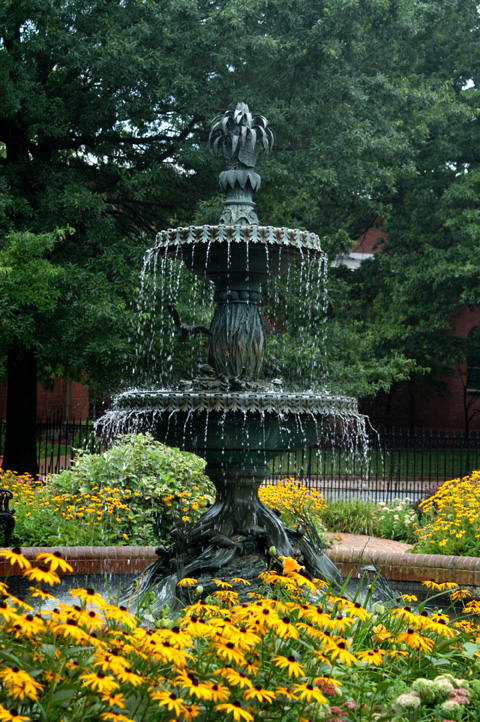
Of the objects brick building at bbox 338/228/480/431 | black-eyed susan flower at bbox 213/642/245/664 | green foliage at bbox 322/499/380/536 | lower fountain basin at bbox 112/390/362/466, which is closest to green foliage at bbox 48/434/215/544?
green foliage at bbox 322/499/380/536

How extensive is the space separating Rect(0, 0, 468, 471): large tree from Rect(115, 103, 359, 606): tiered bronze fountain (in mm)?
6581

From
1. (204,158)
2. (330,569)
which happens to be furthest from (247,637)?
(204,158)

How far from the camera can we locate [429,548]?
28.0ft

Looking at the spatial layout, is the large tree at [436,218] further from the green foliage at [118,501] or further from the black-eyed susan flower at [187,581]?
the black-eyed susan flower at [187,581]

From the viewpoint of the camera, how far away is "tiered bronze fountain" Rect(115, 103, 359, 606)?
18.6 ft

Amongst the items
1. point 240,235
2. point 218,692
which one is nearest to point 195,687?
point 218,692

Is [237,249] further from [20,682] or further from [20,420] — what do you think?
[20,420]

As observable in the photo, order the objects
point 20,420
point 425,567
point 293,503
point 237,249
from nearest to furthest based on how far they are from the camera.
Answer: point 237,249, point 425,567, point 293,503, point 20,420

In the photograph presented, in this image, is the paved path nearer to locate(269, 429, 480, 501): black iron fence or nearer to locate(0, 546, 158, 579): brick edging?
locate(0, 546, 158, 579): brick edging

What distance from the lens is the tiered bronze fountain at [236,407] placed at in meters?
5.67

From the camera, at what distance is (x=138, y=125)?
50.6 ft

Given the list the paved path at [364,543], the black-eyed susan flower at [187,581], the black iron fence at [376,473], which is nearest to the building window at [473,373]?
the black iron fence at [376,473]

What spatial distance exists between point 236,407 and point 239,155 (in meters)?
2.35

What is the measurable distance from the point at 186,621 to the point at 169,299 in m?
11.8
